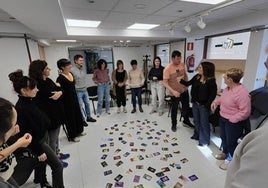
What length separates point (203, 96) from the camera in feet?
7.83

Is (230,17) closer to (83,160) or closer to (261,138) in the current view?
(261,138)

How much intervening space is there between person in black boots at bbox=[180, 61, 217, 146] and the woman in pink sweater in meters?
0.25

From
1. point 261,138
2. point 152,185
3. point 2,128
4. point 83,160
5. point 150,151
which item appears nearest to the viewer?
point 261,138

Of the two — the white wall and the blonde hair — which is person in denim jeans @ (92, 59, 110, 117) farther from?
the blonde hair

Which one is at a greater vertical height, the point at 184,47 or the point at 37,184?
the point at 184,47

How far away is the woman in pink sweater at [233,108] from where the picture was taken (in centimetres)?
188

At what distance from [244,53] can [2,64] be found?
16.7 feet

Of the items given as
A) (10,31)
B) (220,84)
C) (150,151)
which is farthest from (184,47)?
(10,31)

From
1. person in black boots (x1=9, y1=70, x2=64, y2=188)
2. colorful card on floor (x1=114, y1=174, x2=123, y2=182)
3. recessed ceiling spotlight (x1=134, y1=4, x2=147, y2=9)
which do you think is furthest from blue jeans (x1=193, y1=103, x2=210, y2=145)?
person in black boots (x1=9, y1=70, x2=64, y2=188)

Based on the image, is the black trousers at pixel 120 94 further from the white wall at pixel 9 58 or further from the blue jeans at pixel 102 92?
the white wall at pixel 9 58

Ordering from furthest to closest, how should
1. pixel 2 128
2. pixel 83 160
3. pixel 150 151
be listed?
pixel 150 151, pixel 83 160, pixel 2 128

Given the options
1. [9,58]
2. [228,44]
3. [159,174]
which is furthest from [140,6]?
[9,58]

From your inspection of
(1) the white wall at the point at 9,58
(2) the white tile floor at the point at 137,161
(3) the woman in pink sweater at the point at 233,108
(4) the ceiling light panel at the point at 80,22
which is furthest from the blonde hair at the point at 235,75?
(1) the white wall at the point at 9,58

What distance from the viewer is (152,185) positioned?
6.21 ft
